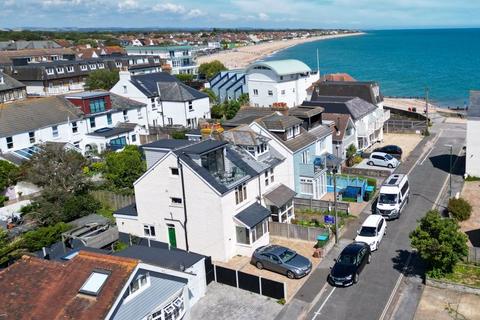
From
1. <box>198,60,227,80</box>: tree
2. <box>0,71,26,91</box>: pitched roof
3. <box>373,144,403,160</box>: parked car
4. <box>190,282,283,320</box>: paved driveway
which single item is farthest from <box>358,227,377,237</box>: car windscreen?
<box>198,60,227,80</box>: tree

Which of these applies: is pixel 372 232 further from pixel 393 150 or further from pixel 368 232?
pixel 393 150

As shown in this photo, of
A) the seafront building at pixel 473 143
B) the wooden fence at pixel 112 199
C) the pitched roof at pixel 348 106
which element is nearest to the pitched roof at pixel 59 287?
the wooden fence at pixel 112 199

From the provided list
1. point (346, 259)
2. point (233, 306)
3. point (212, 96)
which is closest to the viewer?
point (233, 306)

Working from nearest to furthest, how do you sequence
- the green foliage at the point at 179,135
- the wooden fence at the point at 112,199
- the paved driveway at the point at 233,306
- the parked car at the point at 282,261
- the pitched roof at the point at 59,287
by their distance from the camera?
the pitched roof at the point at 59,287 → the paved driveway at the point at 233,306 → the parked car at the point at 282,261 → the wooden fence at the point at 112,199 → the green foliage at the point at 179,135

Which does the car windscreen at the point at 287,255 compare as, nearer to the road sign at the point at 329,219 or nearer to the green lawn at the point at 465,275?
the road sign at the point at 329,219

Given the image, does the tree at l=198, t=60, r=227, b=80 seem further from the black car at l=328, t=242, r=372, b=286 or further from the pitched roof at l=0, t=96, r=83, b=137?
the black car at l=328, t=242, r=372, b=286

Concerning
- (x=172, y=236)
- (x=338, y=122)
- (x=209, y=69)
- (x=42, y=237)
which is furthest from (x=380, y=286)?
(x=209, y=69)
